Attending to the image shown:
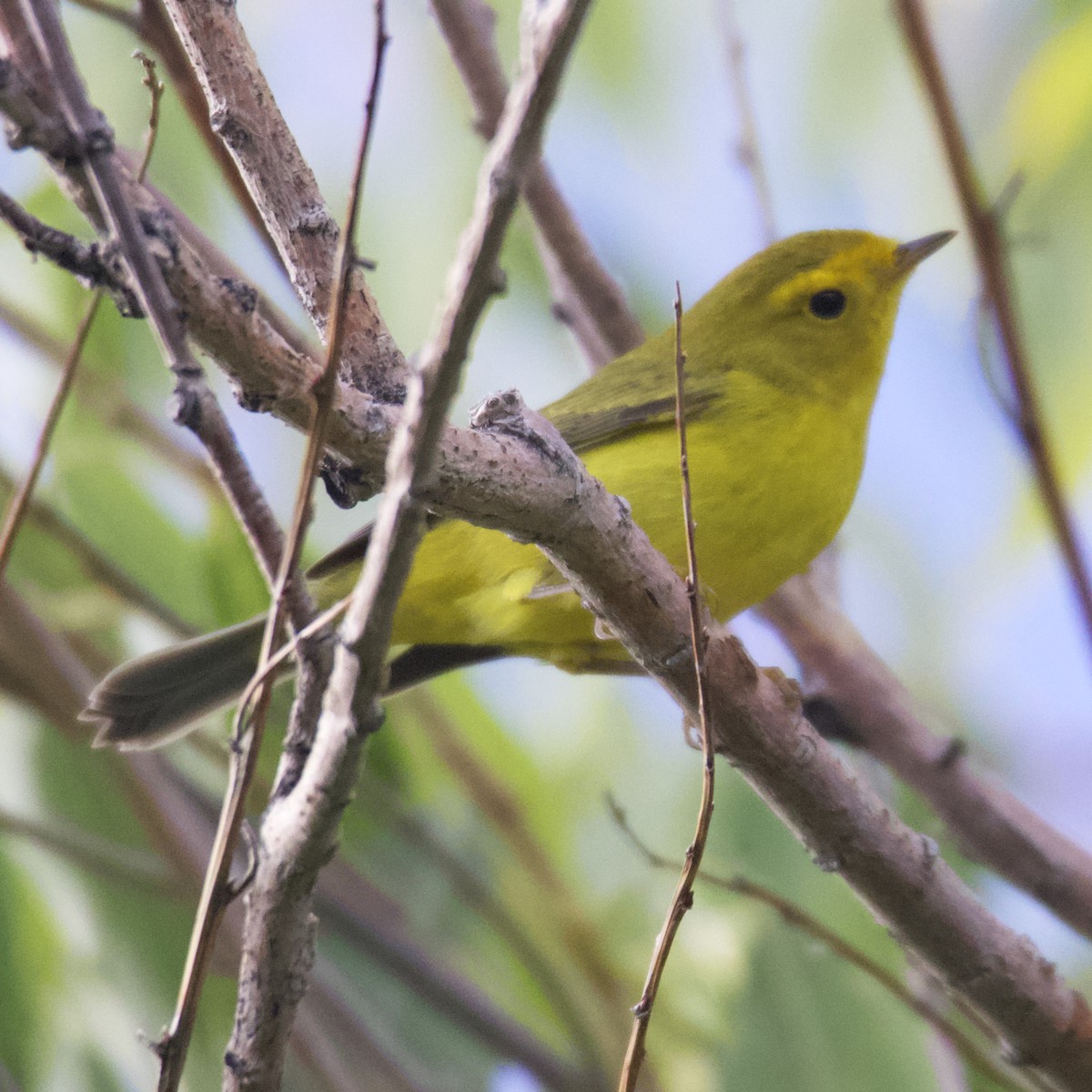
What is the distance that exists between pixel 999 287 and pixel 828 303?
1.47 metres

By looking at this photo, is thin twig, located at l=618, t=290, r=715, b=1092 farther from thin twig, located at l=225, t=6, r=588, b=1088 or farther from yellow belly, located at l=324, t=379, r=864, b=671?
yellow belly, located at l=324, t=379, r=864, b=671

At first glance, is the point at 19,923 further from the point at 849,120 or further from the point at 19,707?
the point at 849,120

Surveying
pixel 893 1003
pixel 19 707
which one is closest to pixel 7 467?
pixel 19 707

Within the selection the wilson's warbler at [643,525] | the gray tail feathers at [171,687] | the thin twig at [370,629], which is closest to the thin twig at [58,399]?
the thin twig at [370,629]

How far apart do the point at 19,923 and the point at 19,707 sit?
0.59 m

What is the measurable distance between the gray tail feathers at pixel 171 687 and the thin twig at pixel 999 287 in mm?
1849

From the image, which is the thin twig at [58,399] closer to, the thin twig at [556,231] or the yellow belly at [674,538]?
the yellow belly at [674,538]

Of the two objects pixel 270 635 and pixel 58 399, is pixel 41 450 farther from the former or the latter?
pixel 270 635

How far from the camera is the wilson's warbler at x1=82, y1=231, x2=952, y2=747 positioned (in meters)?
3.34

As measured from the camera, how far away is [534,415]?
6.35 feet

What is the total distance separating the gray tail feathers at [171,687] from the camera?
3.20 m

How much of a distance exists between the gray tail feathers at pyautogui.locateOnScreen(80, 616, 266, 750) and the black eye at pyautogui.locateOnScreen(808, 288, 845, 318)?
192 centimetres

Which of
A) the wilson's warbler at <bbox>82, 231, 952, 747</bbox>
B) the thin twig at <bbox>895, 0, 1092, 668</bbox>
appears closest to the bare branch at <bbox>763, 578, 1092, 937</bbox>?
the wilson's warbler at <bbox>82, 231, 952, 747</bbox>

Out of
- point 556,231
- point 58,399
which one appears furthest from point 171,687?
point 556,231
